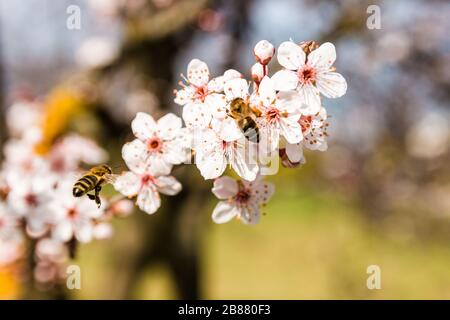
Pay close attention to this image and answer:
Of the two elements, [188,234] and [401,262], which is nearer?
[188,234]

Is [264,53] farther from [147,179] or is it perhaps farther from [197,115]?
[147,179]

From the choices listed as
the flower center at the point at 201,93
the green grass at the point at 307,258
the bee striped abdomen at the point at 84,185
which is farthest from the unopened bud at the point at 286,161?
the green grass at the point at 307,258

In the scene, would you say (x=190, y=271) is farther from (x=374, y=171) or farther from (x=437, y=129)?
(x=437, y=129)

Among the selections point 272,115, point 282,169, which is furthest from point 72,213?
point 282,169

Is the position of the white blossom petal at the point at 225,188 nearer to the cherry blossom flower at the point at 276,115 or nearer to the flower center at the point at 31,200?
the cherry blossom flower at the point at 276,115

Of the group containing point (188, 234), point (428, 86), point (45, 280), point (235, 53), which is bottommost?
point (45, 280)

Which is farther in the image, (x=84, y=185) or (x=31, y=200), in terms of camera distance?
(x=31, y=200)

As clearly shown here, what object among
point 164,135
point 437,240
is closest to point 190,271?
point 164,135
